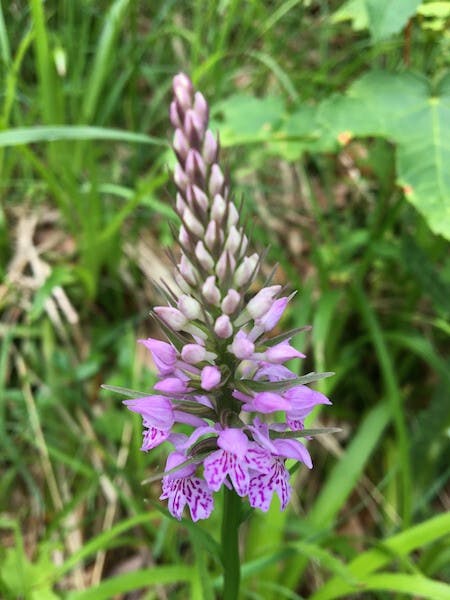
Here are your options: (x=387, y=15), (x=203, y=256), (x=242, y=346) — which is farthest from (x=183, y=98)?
(x=387, y=15)

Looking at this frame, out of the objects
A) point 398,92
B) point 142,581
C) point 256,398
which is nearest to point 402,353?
point 398,92

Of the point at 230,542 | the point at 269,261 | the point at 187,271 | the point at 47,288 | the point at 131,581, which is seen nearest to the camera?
the point at 187,271

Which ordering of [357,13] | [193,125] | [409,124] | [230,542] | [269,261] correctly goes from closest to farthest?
[193,125]
[230,542]
[409,124]
[357,13]
[269,261]

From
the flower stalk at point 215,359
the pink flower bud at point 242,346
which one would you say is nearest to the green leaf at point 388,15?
the flower stalk at point 215,359

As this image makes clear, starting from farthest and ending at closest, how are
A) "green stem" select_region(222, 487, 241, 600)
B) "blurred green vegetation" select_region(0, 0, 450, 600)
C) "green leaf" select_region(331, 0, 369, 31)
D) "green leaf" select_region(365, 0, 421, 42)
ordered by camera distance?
"green leaf" select_region(331, 0, 369, 31) < "blurred green vegetation" select_region(0, 0, 450, 600) < "green leaf" select_region(365, 0, 421, 42) < "green stem" select_region(222, 487, 241, 600)

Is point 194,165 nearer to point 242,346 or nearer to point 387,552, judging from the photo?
point 242,346

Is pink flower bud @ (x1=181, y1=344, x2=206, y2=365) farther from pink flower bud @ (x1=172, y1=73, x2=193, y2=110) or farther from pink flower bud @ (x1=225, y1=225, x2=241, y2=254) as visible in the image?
pink flower bud @ (x1=172, y1=73, x2=193, y2=110)

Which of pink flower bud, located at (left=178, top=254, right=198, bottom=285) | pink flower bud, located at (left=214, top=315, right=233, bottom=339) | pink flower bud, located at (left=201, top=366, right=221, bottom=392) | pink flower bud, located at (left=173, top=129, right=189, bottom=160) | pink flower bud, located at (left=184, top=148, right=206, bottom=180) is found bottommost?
pink flower bud, located at (left=201, top=366, right=221, bottom=392)

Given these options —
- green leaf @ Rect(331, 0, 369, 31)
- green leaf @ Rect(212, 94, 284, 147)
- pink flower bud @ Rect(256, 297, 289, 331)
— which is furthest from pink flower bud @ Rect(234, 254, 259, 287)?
green leaf @ Rect(331, 0, 369, 31)
